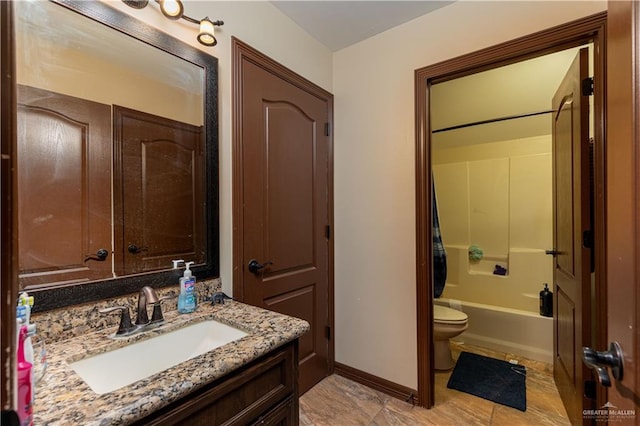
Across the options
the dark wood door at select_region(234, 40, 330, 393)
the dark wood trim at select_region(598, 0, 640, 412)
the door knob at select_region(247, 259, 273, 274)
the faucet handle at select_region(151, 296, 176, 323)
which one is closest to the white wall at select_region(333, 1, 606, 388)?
the dark wood door at select_region(234, 40, 330, 393)

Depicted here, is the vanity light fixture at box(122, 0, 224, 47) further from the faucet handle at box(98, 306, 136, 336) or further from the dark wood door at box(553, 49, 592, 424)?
the dark wood door at box(553, 49, 592, 424)

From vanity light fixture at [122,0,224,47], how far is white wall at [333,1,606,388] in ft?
3.54

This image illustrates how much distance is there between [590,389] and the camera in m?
1.41

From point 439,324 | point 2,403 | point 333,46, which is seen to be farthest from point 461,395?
point 333,46

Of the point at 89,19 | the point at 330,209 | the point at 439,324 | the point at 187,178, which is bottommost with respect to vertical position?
the point at 439,324

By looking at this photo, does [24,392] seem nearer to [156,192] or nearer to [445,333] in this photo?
[156,192]

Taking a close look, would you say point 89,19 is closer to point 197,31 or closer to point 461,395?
point 197,31

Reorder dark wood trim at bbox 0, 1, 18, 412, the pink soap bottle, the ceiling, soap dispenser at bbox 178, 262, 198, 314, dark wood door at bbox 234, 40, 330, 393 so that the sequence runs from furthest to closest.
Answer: the ceiling → dark wood door at bbox 234, 40, 330, 393 → soap dispenser at bbox 178, 262, 198, 314 → the pink soap bottle → dark wood trim at bbox 0, 1, 18, 412

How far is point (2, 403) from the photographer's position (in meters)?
0.32

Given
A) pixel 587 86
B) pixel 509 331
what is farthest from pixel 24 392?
pixel 509 331

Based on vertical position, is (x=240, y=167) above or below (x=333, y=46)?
below

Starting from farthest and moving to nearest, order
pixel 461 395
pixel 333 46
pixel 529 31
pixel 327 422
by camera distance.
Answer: pixel 333 46
pixel 461 395
pixel 327 422
pixel 529 31

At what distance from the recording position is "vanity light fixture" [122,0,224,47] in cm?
116

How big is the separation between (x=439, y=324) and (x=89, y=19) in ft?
8.69
